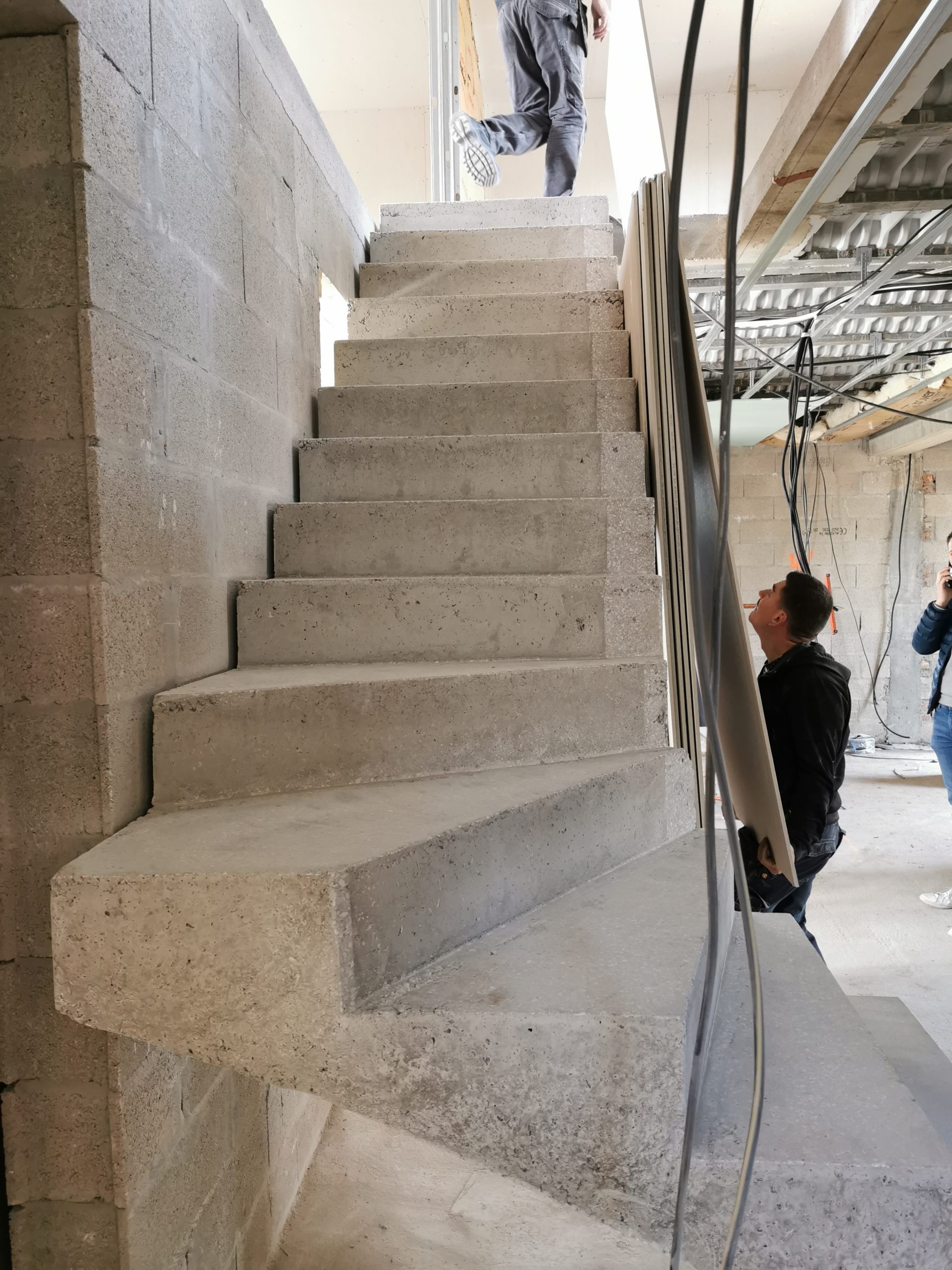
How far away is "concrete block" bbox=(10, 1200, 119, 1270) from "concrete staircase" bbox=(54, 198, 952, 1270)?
0.45 meters

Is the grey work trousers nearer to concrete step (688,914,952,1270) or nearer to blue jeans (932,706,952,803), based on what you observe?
blue jeans (932,706,952,803)

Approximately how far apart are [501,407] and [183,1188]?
214cm

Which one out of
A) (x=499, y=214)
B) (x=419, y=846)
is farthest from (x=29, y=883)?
(x=499, y=214)

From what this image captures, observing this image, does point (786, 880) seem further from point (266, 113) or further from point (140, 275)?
point (266, 113)

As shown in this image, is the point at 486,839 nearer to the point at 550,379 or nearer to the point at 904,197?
the point at 550,379

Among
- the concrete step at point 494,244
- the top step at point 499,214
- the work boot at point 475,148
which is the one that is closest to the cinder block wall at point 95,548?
the concrete step at point 494,244

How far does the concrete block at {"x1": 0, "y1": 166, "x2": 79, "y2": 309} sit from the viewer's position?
4.38 feet

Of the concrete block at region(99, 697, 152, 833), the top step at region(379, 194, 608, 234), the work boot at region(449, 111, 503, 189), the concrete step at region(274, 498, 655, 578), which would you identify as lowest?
the concrete block at region(99, 697, 152, 833)

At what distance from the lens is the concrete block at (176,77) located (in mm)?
1581

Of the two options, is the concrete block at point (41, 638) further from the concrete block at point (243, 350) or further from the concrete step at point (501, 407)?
the concrete step at point (501, 407)

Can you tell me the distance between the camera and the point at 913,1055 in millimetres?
2205

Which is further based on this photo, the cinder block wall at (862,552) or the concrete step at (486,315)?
the cinder block wall at (862,552)

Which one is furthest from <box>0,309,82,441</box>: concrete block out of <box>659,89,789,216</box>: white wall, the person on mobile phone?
<box>659,89,789,216</box>: white wall

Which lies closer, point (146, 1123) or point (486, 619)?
point (146, 1123)
